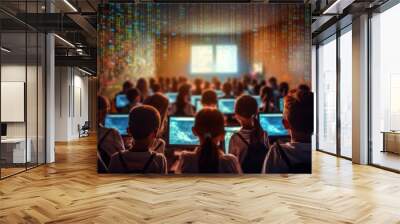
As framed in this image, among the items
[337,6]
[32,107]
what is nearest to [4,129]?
[32,107]

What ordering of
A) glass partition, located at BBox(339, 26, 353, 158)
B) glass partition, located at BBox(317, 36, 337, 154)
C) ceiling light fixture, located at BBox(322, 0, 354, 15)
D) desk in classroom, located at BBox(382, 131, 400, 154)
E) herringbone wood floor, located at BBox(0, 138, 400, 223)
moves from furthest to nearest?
glass partition, located at BBox(317, 36, 337, 154)
glass partition, located at BBox(339, 26, 353, 158)
desk in classroom, located at BBox(382, 131, 400, 154)
ceiling light fixture, located at BBox(322, 0, 354, 15)
herringbone wood floor, located at BBox(0, 138, 400, 223)

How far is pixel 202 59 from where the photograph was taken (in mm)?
6406

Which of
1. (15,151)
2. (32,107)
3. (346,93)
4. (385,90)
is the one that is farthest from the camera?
(346,93)

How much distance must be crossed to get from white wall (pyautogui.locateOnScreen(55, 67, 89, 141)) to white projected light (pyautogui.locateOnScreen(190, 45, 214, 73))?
34.4ft

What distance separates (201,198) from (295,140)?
232 cm

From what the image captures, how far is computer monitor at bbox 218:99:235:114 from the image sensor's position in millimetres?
6344

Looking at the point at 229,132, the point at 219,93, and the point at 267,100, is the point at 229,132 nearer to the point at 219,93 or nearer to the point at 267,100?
the point at 219,93

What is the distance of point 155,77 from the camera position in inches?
249

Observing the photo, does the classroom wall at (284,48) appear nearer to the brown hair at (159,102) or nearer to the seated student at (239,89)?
the seated student at (239,89)

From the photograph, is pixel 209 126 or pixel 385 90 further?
pixel 385 90

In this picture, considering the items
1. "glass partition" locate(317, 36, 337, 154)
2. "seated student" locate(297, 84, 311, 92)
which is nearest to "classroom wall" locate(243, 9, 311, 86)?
"seated student" locate(297, 84, 311, 92)

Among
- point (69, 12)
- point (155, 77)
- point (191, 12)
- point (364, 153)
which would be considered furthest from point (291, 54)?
point (69, 12)

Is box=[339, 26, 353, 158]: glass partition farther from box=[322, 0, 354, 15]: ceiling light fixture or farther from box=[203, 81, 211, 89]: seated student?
box=[203, 81, 211, 89]: seated student

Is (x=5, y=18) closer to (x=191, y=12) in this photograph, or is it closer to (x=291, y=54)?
(x=191, y=12)
